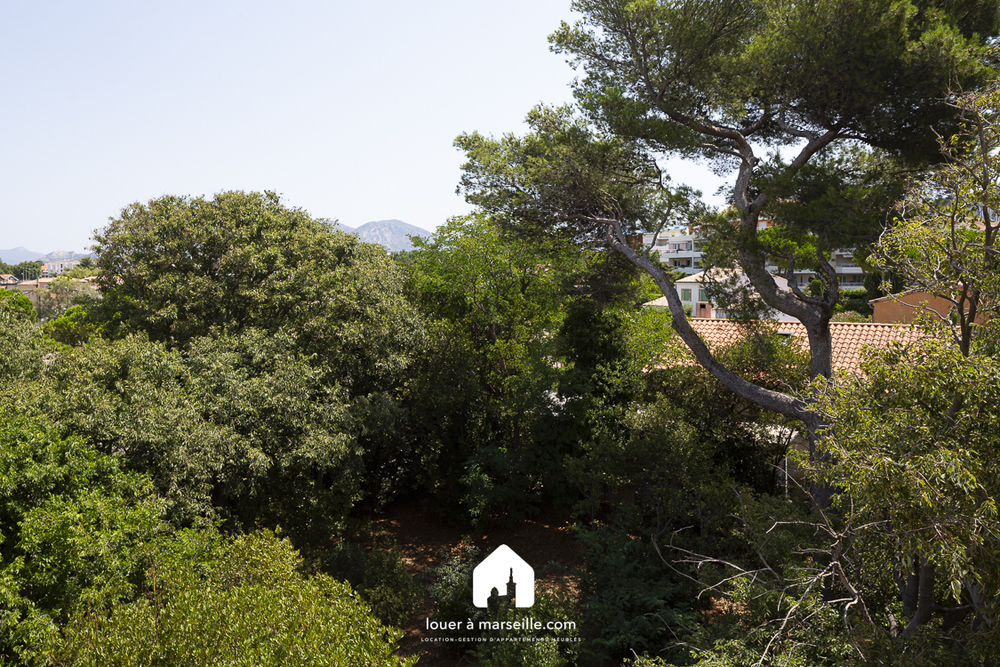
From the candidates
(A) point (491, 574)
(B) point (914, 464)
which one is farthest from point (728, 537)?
(B) point (914, 464)

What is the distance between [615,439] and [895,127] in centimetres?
818

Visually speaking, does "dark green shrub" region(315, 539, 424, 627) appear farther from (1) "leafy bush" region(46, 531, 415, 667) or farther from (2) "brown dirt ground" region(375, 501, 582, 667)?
(1) "leafy bush" region(46, 531, 415, 667)

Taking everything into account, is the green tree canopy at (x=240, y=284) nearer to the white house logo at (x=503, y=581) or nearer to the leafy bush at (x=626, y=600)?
the white house logo at (x=503, y=581)

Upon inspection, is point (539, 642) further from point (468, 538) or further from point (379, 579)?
point (468, 538)

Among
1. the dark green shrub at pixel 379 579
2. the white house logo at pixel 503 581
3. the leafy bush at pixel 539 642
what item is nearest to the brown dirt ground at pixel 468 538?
the white house logo at pixel 503 581

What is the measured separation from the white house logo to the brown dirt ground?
451 millimetres

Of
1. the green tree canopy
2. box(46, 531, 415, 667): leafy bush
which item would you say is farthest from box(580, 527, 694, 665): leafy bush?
the green tree canopy

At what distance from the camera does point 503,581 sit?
11.4 m

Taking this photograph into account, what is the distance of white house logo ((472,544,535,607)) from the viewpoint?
1085 cm

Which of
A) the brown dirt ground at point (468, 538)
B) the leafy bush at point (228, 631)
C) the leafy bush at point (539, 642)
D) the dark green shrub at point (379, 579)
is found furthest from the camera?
the brown dirt ground at point (468, 538)

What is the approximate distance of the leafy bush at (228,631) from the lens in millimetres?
4836

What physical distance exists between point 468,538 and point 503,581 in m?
1.52

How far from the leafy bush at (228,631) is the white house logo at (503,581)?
4995mm

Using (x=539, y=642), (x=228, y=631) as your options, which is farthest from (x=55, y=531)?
(x=539, y=642)
